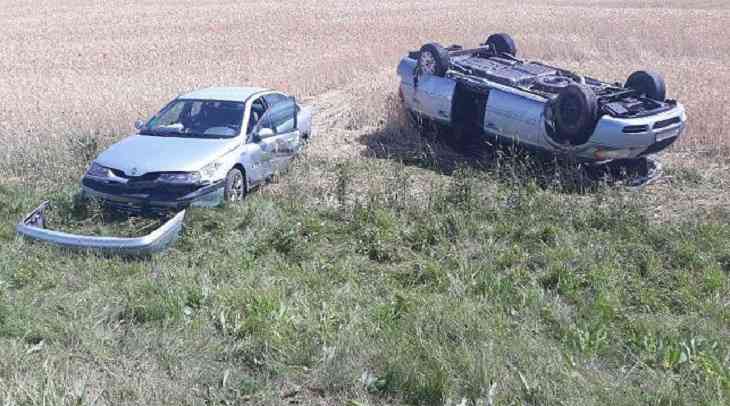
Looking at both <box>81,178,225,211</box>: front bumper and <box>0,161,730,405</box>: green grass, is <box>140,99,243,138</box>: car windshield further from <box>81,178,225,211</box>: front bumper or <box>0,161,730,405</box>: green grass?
<box>0,161,730,405</box>: green grass

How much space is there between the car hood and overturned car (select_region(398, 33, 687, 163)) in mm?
3671

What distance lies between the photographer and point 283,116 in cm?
1054

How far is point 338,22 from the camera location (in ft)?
86.8

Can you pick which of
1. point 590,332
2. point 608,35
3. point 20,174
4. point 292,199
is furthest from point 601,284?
point 608,35

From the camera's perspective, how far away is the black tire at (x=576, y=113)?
9.40 metres

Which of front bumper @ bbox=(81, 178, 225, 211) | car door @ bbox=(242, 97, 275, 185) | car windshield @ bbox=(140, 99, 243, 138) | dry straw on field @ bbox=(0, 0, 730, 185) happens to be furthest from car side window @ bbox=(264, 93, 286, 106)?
dry straw on field @ bbox=(0, 0, 730, 185)

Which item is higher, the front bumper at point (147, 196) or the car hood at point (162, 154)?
the car hood at point (162, 154)

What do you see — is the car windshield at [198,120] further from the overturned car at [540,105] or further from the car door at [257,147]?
the overturned car at [540,105]

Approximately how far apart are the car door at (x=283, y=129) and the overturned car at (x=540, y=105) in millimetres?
2218

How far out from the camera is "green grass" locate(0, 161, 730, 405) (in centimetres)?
485

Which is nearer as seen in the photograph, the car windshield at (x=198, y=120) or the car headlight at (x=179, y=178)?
the car headlight at (x=179, y=178)

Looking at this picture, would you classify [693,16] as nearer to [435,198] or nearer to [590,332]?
[435,198]

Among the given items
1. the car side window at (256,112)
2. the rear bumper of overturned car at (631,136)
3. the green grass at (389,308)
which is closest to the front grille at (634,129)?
the rear bumper of overturned car at (631,136)

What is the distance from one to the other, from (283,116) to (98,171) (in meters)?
2.83
